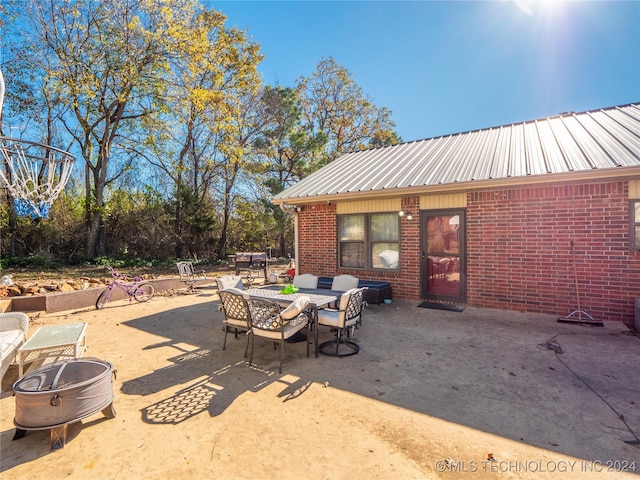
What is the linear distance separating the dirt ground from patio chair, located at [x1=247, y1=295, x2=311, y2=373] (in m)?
0.42

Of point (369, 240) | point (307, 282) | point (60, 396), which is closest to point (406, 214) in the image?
point (369, 240)

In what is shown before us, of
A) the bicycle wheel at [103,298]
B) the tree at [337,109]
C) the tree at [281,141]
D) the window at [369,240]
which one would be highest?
the tree at [337,109]

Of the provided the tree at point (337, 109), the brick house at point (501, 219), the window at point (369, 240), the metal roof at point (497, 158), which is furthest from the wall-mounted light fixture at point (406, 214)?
the tree at point (337, 109)

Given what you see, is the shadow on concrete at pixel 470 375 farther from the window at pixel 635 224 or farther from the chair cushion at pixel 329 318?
the window at pixel 635 224

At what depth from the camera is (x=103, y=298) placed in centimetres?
726

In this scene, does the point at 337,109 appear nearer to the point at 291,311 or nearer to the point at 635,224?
the point at 635,224

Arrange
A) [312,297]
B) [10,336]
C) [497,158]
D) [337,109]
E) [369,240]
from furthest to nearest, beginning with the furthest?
[337,109]
[369,240]
[497,158]
[312,297]
[10,336]

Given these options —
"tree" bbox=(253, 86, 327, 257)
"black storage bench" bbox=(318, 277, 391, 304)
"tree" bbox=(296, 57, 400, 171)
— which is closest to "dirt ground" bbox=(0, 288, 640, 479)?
"black storage bench" bbox=(318, 277, 391, 304)

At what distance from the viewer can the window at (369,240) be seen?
25.1 feet

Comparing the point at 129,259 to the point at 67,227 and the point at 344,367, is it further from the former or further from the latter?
the point at 344,367

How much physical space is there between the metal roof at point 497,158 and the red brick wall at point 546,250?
1.76 feet

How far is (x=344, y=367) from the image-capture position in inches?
156

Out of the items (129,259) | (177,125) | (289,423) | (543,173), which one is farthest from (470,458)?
(177,125)

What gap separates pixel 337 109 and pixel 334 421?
22018 mm
